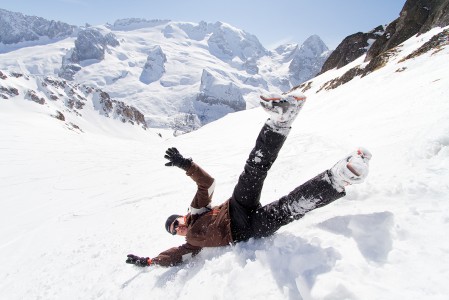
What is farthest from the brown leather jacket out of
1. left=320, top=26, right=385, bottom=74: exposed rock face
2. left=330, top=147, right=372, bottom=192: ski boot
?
left=320, top=26, right=385, bottom=74: exposed rock face

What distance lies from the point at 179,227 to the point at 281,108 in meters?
2.31

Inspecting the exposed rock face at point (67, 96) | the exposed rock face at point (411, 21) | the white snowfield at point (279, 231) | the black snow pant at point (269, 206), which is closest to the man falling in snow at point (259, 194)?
the black snow pant at point (269, 206)

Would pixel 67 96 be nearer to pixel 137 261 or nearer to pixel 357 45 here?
pixel 357 45

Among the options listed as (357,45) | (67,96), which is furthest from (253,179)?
(67,96)

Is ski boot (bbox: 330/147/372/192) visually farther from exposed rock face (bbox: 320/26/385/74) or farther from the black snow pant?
exposed rock face (bbox: 320/26/385/74)

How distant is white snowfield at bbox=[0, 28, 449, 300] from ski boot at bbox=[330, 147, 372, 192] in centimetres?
43

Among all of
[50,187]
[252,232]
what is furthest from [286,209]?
[50,187]

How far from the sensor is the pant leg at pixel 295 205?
347 cm

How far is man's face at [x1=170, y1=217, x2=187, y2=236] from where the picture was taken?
4520mm

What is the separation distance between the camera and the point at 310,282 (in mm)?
2611

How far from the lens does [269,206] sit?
3.85 meters

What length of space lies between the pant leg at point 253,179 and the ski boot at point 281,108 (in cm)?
9

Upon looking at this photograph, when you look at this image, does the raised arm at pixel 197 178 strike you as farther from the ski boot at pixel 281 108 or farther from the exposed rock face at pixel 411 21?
the exposed rock face at pixel 411 21

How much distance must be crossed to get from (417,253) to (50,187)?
12.0 metres
